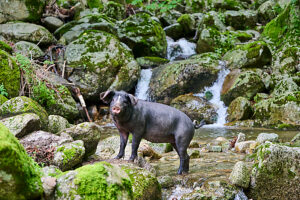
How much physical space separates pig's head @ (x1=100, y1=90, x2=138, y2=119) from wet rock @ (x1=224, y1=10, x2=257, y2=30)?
23.7 m

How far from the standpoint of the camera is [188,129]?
16.9 ft

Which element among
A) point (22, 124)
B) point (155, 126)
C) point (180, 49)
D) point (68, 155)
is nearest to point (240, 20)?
point (180, 49)

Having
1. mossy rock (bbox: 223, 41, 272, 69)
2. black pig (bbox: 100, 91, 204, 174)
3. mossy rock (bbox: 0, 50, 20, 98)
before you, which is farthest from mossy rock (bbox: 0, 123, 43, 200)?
mossy rock (bbox: 223, 41, 272, 69)

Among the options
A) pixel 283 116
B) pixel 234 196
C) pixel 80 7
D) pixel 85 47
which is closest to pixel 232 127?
pixel 283 116

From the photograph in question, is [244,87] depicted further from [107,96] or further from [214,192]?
[107,96]

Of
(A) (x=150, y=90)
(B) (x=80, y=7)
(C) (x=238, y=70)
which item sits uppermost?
(B) (x=80, y=7)

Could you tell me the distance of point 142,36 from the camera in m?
18.5

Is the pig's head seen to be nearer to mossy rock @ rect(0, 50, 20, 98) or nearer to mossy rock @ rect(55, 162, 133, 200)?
mossy rock @ rect(55, 162, 133, 200)

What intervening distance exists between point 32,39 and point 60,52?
67.9 inches

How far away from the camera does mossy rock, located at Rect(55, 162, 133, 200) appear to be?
236 cm

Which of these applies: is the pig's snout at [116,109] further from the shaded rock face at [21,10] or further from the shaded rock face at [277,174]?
the shaded rock face at [21,10]

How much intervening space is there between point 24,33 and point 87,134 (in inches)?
464

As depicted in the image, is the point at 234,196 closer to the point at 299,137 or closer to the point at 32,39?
the point at 299,137

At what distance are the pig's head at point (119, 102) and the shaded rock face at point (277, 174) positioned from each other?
2.21 metres
